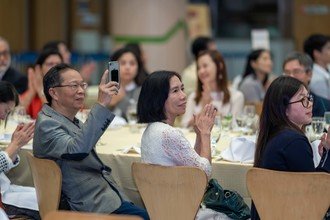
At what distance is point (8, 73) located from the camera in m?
8.16

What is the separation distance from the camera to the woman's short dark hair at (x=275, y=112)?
4.55 meters

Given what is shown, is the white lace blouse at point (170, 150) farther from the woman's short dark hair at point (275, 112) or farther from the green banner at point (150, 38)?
the green banner at point (150, 38)

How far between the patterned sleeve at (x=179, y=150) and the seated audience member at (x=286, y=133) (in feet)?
1.09

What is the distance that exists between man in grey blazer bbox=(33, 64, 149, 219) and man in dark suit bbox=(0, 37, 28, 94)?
3.05 m

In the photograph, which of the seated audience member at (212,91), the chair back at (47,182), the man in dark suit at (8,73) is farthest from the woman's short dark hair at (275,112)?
the man in dark suit at (8,73)

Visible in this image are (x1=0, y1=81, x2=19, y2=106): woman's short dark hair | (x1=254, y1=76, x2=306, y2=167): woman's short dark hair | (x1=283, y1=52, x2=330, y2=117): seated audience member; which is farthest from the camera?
(x1=283, y1=52, x2=330, y2=117): seated audience member

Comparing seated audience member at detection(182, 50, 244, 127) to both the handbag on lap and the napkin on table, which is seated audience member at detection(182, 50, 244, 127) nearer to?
the napkin on table

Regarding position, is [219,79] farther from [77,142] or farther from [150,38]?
[150,38]

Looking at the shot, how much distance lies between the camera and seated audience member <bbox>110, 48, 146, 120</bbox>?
25.7ft

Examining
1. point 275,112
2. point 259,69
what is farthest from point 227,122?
point 259,69

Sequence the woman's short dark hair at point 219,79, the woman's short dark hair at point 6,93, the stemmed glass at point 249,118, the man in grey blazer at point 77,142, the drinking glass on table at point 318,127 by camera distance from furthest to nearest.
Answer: the woman's short dark hair at point 219,79 → the stemmed glass at point 249,118 → the drinking glass on table at point 318,127 → the woman's short dark hair at point 6,93 → the man in grey blazer at point 77,142

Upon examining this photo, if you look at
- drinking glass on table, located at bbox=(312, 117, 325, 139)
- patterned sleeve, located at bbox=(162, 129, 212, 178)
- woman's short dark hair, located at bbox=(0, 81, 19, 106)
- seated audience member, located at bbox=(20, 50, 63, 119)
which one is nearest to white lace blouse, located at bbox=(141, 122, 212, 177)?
patterned sleeve, located at bbox=(162, 129, 212, 178)

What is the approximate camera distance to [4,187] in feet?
17.3

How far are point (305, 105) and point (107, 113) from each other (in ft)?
3.65
